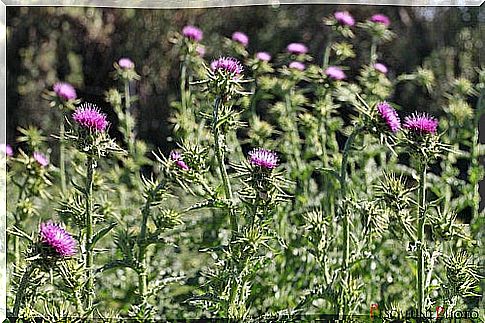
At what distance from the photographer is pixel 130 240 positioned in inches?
52.1

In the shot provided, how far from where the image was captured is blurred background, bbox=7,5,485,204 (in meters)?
2.97

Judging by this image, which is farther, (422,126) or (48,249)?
(422,126)

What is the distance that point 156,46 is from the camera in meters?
3.17

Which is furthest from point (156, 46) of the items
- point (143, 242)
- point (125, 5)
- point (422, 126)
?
point (422, 126)

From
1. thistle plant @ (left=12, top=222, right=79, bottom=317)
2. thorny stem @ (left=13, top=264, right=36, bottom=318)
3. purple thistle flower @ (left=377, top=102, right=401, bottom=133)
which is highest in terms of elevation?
purple thistle flower @ (left=377, top=102, right=401, bottom=133)

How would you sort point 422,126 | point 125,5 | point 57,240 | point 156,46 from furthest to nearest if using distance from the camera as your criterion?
1. point 156,46
2. point 125,5
3. point 422,126
4. point 57,240

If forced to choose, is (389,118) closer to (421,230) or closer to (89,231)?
(421,230)

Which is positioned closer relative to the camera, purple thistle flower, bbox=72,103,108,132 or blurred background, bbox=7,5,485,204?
purple thistle flower, bbox=72,103,108,132

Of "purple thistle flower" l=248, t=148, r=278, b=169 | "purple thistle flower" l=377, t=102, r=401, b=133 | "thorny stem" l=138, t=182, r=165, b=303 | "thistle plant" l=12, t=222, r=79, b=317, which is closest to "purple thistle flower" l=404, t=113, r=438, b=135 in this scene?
"purple thistle flower" l=377, t=102, r=401, b=133

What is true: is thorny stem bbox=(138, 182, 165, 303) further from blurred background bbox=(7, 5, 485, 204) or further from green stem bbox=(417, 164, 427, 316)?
blurred background bbox=(7, 5, 485, 204)

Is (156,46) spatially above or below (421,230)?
above

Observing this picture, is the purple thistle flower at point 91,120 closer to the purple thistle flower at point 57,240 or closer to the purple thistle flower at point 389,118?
the purple thistle flower at point 57,240

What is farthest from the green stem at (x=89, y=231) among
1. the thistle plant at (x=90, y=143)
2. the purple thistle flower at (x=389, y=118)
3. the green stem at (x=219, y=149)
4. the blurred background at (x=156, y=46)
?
the blurred background at (x=156, y=46)

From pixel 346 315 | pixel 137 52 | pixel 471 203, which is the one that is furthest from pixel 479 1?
pixel 137 52
